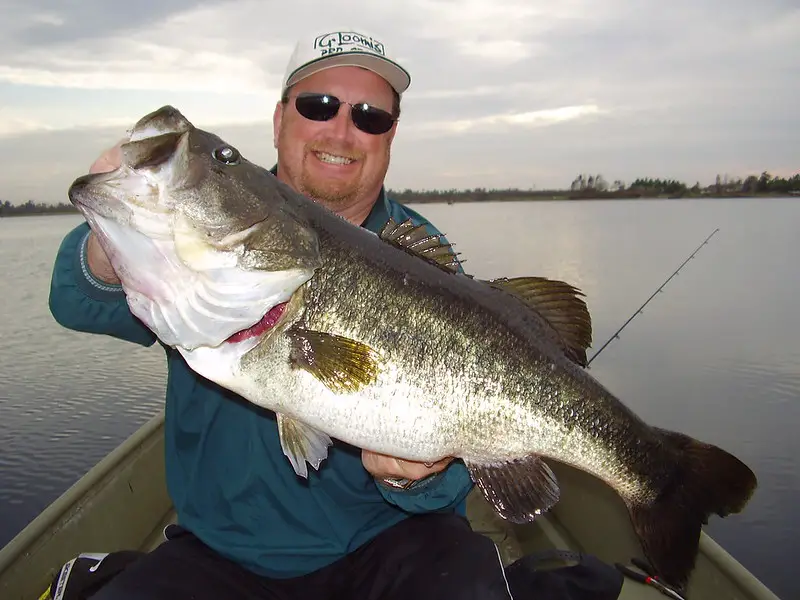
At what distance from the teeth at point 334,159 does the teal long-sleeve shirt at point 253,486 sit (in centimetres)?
142

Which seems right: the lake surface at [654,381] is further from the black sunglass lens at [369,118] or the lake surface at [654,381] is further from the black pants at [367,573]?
the black sunglass lens at [369,118]

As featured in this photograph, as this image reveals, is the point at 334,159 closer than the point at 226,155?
No

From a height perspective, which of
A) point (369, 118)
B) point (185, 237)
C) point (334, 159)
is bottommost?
point (185, 237)

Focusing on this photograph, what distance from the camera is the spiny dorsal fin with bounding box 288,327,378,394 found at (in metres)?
2.06

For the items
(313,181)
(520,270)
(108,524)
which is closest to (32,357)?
(108,524)

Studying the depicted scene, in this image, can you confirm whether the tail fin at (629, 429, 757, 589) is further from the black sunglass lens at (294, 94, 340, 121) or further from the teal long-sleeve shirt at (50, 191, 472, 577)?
the black sunglass lens at (294, 94, 340, 121)

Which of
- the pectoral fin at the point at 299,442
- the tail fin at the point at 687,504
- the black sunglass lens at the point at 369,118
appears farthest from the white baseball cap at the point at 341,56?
the tail fin at the point at 687,504

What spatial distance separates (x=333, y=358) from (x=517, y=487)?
995mm

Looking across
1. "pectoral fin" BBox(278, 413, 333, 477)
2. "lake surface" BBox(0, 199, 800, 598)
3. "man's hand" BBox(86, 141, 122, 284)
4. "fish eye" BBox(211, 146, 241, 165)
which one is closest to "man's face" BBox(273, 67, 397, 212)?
"man's hand" BBox(86, 141, 122, 284)

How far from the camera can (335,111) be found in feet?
11.6

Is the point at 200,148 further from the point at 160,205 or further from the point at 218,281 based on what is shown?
the point at 218,281

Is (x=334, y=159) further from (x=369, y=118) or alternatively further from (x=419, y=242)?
(x=419, y=242)

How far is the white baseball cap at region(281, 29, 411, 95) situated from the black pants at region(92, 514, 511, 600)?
2616 millimetres

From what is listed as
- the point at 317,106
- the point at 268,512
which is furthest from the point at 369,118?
the point at 268,512
